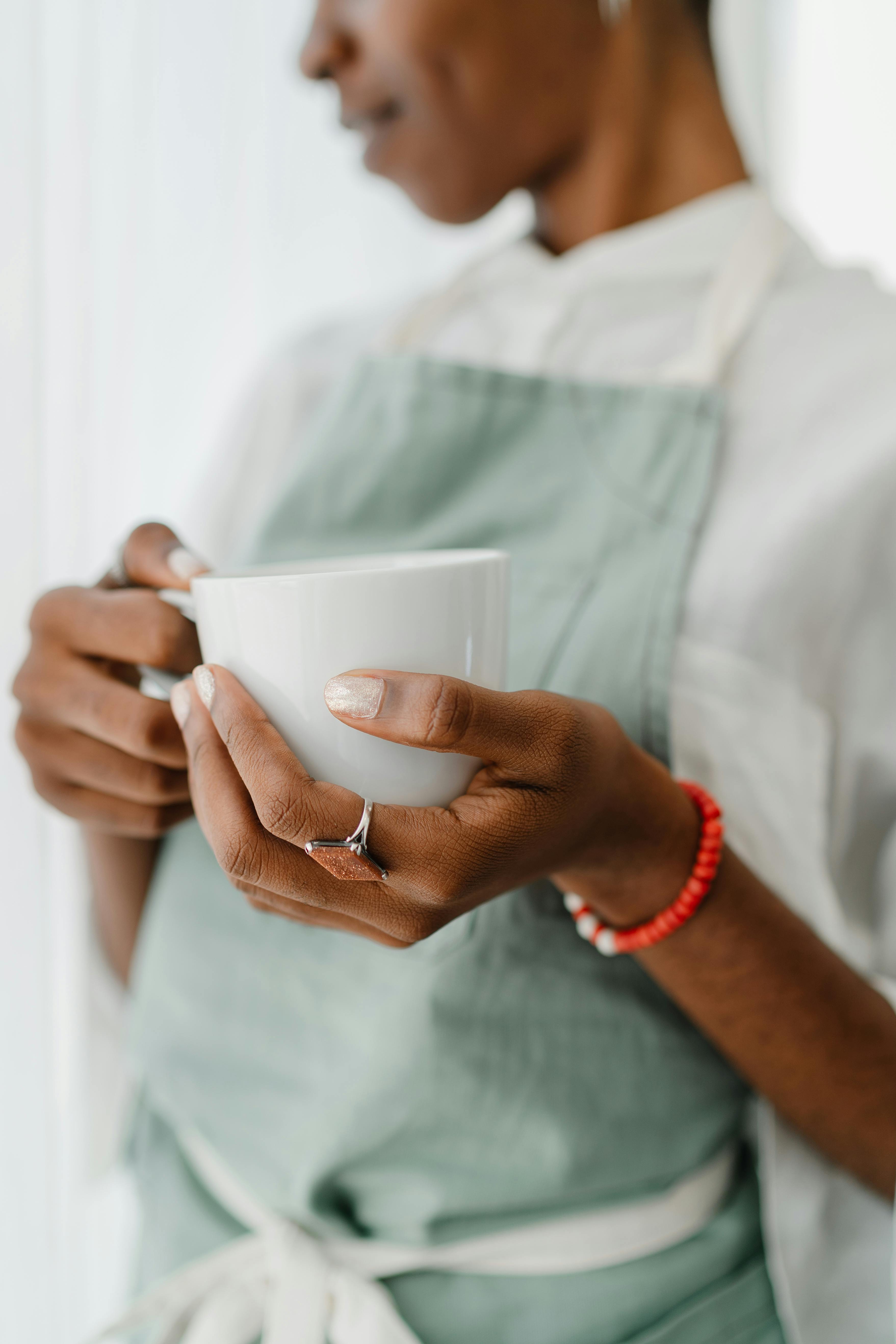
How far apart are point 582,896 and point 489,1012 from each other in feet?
0.35

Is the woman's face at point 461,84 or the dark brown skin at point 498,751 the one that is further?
the woman's face at point 461,84

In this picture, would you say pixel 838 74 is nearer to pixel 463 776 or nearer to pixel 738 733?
pixel 738 733

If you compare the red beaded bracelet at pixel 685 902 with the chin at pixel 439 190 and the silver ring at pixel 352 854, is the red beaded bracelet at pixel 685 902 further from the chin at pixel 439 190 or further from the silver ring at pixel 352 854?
the chin at pixel 439 190

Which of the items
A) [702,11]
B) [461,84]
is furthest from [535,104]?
[702,11]

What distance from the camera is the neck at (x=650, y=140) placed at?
2.37ft

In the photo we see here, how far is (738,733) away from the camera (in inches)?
21.1

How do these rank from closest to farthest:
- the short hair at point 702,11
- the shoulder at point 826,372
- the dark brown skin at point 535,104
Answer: the shoulder at point 826,372
the dark brown skin at point 535,104
the short hair at point 702,11

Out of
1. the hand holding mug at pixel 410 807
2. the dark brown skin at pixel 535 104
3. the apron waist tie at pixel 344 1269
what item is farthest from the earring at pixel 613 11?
the apron waist tie at pixel 344 1269

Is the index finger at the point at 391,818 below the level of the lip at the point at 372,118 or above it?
below

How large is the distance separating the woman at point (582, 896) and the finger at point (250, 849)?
0.04m

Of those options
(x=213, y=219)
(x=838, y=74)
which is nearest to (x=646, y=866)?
(x=213, y=219)

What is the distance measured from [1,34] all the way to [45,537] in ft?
0.96

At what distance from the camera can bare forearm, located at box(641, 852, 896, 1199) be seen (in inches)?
18.4

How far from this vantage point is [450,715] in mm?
Result: 297
